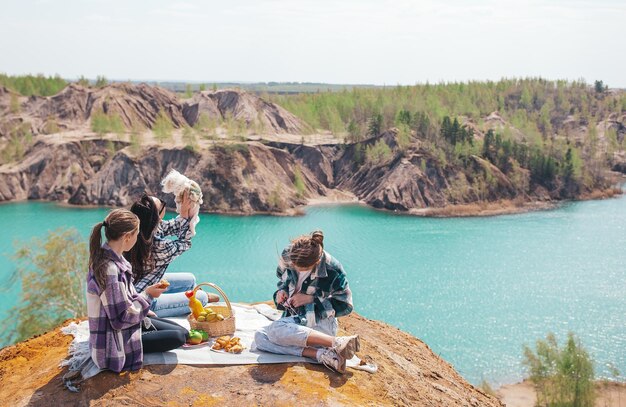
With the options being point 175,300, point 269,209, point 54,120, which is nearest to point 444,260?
point 269,209

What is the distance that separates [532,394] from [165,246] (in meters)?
15.5

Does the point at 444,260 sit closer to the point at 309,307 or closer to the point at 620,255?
the point at 620,255

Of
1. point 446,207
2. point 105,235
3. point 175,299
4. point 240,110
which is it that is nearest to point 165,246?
point 175,299

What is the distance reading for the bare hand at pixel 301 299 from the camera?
7.11 m

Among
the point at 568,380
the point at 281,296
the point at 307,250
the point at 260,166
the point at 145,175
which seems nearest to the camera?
the point at 307,250

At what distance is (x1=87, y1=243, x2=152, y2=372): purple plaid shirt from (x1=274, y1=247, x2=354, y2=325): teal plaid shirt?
66.8 inches

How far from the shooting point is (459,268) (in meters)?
32.3

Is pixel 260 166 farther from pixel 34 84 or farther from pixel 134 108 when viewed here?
pixel 34 84

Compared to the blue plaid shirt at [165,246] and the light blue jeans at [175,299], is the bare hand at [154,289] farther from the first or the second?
the light blue jeans at [175,299]

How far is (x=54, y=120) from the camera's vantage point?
6134 centimetres

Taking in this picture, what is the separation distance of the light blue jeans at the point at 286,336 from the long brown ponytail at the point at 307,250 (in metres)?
0.75

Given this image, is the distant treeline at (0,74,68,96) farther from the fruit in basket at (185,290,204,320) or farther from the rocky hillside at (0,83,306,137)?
the fruit in basket at (185,290,204,320)

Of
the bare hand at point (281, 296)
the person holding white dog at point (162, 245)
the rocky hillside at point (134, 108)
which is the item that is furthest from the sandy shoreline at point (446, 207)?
the bare hand at point (281, 296)

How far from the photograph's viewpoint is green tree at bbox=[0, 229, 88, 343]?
19344 millimetres
